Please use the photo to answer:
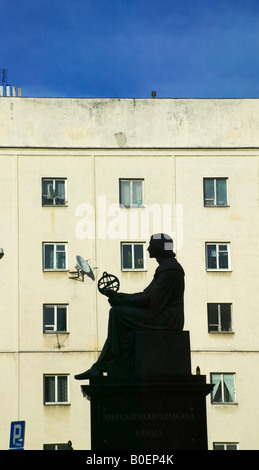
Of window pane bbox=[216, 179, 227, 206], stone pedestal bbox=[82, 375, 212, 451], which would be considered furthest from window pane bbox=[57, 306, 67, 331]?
stone pedestal bbox=[82, 375, 212, 451]

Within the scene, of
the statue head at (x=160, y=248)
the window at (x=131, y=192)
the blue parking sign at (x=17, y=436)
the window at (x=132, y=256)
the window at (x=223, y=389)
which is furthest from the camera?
the window at (x=131, y=192)

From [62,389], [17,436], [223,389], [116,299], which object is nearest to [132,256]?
[62,389]

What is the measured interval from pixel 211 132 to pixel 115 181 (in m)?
4.15

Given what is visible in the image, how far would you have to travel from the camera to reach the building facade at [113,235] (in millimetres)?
40125

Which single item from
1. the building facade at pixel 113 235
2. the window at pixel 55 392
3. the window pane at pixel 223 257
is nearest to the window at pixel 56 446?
the building facade at pixel 113 235

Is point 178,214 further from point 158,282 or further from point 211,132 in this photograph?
point 158,282

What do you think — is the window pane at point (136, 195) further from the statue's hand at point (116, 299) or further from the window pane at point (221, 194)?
the statue's hand at point (116, 299)

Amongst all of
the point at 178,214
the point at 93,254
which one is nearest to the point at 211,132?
the point at 178,214

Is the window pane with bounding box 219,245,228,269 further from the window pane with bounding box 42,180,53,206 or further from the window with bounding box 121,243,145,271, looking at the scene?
the window pane with bounding box 42,180,53,206

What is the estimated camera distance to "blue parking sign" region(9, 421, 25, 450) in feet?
96.4

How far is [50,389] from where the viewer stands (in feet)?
132

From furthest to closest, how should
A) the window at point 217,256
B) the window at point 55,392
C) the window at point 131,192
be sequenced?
the window at point 131,192, the window at point 217,256, the window at point 55,392

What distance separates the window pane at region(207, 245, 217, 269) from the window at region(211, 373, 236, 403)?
4.00 metres

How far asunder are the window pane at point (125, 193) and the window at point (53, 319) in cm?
465
